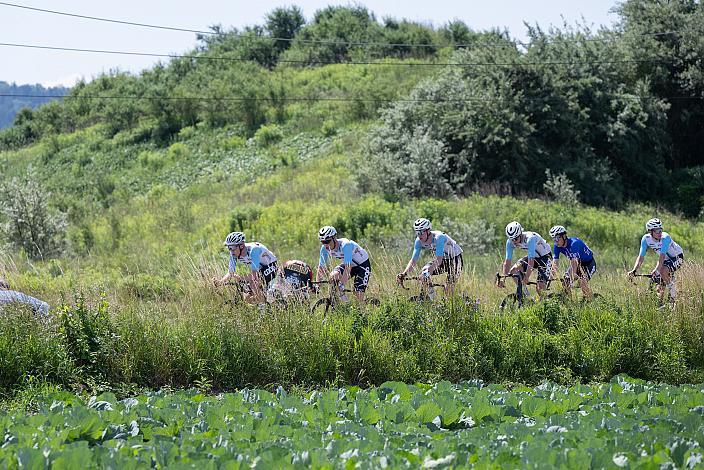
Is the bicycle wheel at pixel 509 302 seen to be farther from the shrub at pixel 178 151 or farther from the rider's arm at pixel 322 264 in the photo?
the shrub at pixel 178 151

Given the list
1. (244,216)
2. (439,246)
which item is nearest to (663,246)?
(439,246)

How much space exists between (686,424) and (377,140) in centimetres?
2445

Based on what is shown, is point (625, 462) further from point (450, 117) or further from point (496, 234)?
point (450, 117)

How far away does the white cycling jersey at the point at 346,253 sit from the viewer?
41.9ft

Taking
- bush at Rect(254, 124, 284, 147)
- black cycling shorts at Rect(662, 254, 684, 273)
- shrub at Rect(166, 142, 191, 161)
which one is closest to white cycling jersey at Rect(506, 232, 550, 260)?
black cycling shorts at Rect(662, 254, 684, 273)

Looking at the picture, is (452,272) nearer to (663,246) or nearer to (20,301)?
(663,246)

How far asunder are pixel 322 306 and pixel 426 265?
221 centimetres

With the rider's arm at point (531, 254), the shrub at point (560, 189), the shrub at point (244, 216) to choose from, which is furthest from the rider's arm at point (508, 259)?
the shrub at point (560, 189)

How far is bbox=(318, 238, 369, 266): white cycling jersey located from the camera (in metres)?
12.8

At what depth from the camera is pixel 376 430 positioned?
6.10m

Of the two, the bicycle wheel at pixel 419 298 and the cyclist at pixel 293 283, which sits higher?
the cyclist at pixel 293 283

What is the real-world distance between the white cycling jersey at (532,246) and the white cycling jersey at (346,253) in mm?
2670

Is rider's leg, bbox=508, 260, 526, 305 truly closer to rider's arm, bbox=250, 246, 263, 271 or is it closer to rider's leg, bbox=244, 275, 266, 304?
rider's arm, bbox=250, 246, 263, 271

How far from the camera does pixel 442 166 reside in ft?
92.8
